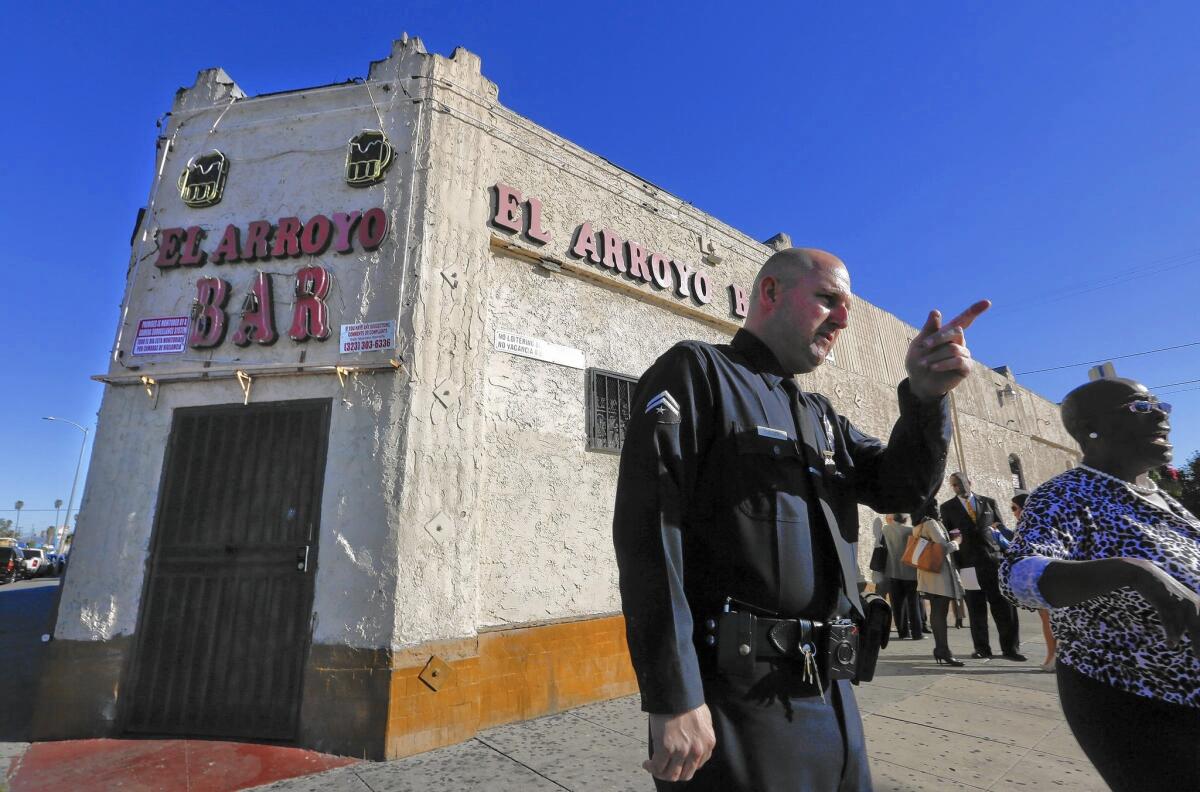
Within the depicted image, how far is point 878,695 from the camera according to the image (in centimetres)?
484

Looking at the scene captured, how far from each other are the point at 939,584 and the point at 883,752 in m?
3.24

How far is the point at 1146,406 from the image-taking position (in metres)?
2.10

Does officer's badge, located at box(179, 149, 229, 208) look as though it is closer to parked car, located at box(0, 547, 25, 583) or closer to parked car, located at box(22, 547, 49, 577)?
parked car, located at box(0, 547, 25, 583)

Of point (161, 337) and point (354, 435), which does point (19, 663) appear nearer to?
point (161, 337)

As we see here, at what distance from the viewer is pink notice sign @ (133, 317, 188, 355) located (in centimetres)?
488

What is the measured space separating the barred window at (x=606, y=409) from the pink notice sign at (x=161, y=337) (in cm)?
351

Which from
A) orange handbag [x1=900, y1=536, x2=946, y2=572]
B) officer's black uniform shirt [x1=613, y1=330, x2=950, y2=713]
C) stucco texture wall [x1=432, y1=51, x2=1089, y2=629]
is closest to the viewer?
officer's black uniform shirt [x1=613, y1=330, x2=950, y2=713]

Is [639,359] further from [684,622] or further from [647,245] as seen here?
[684,622]

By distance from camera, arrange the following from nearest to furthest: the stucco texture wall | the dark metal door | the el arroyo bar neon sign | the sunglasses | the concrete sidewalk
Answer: the sunglasses < the concrete sidewalk < the dark metal door < the el arroyo bar neon sign < the stucco texture wall

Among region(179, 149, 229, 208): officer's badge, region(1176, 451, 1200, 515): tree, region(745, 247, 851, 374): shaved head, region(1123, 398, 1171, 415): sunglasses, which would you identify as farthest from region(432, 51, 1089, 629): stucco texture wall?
region(1176, 451, 1200, 515): tree

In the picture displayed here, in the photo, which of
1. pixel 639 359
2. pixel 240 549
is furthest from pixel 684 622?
pixel 639 359

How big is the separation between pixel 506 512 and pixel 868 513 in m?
6.18

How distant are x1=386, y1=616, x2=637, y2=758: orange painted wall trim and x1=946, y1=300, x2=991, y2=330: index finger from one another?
3904 mm

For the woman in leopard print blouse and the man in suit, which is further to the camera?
the man in suit
